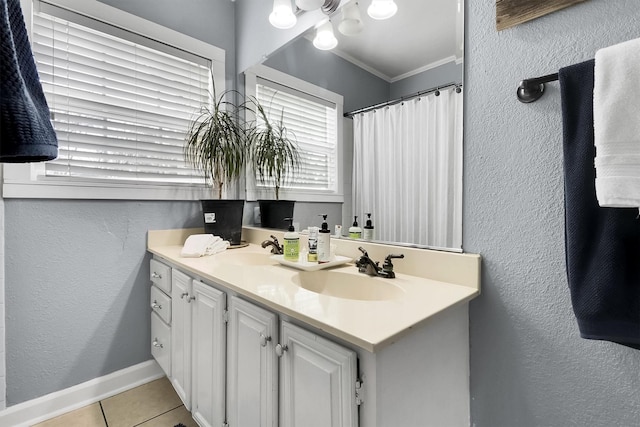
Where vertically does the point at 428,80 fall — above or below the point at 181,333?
above

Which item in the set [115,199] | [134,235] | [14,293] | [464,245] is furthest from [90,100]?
[464,245]

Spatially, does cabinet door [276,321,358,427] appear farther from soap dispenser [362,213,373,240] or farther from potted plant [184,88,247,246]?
potted plant [184,88,247,246]

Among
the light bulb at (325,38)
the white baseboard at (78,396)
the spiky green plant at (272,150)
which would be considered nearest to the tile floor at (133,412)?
the white baseboard at (78,396)

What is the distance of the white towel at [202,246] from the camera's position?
1.48m

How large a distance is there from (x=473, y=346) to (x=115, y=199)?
5.91 ft

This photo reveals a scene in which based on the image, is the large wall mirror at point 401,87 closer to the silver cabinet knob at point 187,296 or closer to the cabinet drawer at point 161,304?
the silver cabinet knob at point 187,296

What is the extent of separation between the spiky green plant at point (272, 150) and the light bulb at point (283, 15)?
0.45 meters

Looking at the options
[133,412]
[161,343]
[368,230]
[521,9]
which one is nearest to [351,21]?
[521,9]

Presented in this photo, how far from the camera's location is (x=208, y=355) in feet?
3.76

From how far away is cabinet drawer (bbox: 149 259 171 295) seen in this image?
1.50 metres

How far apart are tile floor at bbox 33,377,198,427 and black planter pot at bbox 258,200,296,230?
1066mm

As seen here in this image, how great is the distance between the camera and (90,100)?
5.05 ft

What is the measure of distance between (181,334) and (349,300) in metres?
0.95

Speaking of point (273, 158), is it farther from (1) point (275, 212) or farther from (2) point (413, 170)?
(2) point (413, 170)
